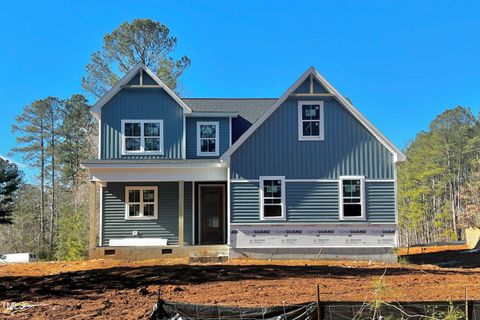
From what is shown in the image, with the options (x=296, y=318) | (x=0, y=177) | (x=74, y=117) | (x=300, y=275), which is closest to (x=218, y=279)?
(x=300, y=275)

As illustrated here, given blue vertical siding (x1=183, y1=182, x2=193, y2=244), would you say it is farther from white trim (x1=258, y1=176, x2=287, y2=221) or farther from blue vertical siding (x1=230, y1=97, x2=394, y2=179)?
white trim (x1=258, y1=176, x2=287, y2=221)

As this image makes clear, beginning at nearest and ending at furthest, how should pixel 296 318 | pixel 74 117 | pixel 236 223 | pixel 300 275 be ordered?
1. pixel 296 318
2. pixel 300 275
3. pixel 236 223
4. pixel 74 117

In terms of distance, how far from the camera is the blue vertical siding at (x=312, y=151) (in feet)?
55.4

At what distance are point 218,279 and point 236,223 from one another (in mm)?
4802

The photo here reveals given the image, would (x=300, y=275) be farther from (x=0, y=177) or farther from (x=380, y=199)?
(x=0, y=177)

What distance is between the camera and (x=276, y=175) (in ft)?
55.2

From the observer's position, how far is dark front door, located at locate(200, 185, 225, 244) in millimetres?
18656

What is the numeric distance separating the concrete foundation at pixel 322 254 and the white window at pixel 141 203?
387cm

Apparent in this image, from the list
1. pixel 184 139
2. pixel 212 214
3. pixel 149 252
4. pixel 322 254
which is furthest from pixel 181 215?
pixel 322 254

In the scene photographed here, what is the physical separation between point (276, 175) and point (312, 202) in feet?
5.09

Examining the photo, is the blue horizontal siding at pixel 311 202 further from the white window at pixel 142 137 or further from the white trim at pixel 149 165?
the white window at pixel 142 137

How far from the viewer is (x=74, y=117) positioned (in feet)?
139

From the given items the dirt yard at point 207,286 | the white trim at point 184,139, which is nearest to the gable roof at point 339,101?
the white trim at point 184,139

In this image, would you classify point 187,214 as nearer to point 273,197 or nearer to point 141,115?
point 273,197
